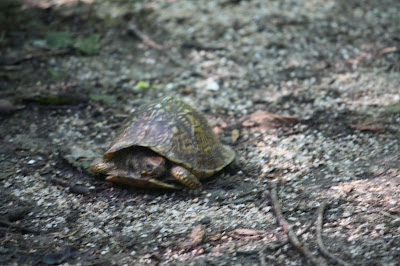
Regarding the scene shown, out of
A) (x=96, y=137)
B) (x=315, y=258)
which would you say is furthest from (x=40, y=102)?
(x=315, y=258)

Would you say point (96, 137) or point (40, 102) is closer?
point (96, 137)

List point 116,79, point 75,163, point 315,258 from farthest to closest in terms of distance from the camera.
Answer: point 116,79 < point 75,163 < point 315,258

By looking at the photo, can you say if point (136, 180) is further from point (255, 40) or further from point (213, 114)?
point (255, 40)

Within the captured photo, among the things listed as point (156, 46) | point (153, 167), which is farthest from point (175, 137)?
point (156, 46)

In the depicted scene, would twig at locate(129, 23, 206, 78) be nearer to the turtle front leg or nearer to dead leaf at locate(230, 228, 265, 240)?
the turtle front leg

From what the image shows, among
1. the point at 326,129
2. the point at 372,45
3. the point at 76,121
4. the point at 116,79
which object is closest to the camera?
the point at 326,129

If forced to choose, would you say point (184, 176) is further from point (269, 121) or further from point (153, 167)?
point (269, 121)
